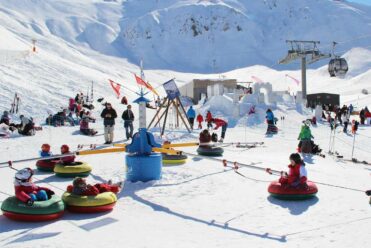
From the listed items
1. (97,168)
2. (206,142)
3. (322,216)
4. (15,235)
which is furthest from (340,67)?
(15,235)

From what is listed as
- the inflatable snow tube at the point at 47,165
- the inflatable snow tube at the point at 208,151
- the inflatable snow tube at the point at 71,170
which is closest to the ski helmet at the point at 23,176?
the inflatable snow tube at the point at 71,170

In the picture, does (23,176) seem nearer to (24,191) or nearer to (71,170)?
(24,191)

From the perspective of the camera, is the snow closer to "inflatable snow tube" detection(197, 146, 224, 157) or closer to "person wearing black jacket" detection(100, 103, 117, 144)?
"inflatable snow tube" detection(197, 146, 224, 157)

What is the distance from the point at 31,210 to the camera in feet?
26.8

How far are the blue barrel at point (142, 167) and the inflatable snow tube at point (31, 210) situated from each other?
3.21 meters

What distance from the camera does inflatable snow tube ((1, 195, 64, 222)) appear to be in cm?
817

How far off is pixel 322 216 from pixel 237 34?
12367 centimetres

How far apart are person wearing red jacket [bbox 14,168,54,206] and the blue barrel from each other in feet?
10.0

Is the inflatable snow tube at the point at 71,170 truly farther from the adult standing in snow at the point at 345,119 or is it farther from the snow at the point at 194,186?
the adult standing in snow at the point at 345,119

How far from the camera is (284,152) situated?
1888 cm

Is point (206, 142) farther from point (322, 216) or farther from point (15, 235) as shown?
point (15, 235)

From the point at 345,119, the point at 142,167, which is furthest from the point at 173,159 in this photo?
the point at 345,119

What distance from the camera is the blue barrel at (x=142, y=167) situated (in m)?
11.4

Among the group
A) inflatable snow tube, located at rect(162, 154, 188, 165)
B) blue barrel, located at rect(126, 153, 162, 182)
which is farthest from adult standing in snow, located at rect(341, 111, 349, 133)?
blue barrel, located at rect(126, 153, 162, 182)
